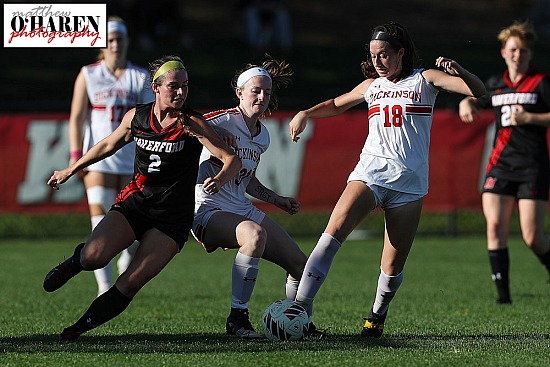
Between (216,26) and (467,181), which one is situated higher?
(216,26)

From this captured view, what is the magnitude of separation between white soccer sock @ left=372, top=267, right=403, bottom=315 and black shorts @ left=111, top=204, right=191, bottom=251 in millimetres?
1406

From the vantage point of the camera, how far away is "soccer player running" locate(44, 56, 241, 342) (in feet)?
22.1

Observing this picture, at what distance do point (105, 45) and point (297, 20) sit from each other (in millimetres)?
16315

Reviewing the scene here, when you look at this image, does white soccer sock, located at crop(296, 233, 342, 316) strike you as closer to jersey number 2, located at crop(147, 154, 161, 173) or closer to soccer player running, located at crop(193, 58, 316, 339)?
soccer player running, located at crop(193, 58, 316, 339)

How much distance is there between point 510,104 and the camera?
377 inches

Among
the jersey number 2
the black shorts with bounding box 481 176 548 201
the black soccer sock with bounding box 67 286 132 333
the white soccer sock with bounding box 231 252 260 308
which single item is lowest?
the black soccer sock with bounding box 67 286 132 333

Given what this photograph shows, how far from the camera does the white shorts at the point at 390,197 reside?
690cm

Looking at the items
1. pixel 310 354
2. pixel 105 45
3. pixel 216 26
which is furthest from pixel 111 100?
pixel 216 26

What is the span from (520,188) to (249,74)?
3.52m

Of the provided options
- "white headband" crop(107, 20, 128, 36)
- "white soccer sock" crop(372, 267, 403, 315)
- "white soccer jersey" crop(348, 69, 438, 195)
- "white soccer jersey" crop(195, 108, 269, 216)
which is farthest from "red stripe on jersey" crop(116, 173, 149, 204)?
"white headband" crop(107, 20, 128, 36)

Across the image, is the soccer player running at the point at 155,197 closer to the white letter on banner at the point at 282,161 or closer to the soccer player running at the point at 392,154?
the soccer player running at the point at 392,154

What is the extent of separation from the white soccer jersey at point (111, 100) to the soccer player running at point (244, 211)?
7.13 ft

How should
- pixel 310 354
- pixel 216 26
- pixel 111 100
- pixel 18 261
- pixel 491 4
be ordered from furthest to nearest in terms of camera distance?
1. pixel 491 4
2. pixel 216 26
3. pixel 18 261
4. pixel 111 100
5. pixel 310 354

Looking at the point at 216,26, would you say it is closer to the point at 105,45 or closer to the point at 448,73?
the point at 105,45
